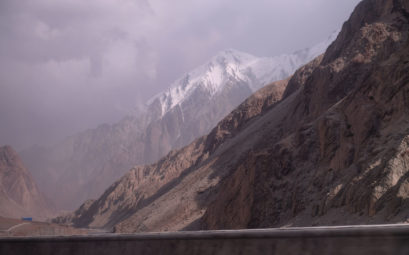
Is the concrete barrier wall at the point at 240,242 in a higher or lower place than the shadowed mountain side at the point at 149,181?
lower

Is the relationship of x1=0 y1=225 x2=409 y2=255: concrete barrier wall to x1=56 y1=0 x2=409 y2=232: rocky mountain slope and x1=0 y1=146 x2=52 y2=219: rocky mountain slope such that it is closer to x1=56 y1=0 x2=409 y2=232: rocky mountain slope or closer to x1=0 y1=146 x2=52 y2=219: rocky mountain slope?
x1=56 y1=0 x2=409 y2=232: rocky mountain slope

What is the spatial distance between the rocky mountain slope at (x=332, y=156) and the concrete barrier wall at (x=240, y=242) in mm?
10583

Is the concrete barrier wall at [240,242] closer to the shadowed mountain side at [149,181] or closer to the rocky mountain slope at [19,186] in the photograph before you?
the shadowed mountain side at [149,181]

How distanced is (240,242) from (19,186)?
554ft

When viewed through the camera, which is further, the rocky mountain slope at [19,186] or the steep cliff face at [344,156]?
the rocky mountain slope at [19,186]

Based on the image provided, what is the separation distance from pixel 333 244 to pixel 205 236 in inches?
61.6

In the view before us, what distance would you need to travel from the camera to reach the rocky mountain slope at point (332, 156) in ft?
57.6

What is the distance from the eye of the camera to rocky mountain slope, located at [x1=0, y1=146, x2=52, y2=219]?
154125 mm

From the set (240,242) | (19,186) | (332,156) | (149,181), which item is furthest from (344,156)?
(19,186)

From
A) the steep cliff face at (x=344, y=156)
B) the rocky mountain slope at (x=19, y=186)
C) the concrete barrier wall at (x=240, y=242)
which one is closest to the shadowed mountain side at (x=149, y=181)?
the steep cliff face at (x=344, y=156)

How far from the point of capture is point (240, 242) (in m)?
4.93

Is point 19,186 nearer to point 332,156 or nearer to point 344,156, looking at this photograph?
point 332,156

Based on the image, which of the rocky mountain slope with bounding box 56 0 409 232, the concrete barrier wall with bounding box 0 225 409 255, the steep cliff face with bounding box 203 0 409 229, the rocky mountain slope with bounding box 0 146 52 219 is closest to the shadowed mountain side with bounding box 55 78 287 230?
the rocky mountain slope with bounding box 56 0 409 232

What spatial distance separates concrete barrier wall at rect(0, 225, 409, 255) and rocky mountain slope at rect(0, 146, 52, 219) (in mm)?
150883
